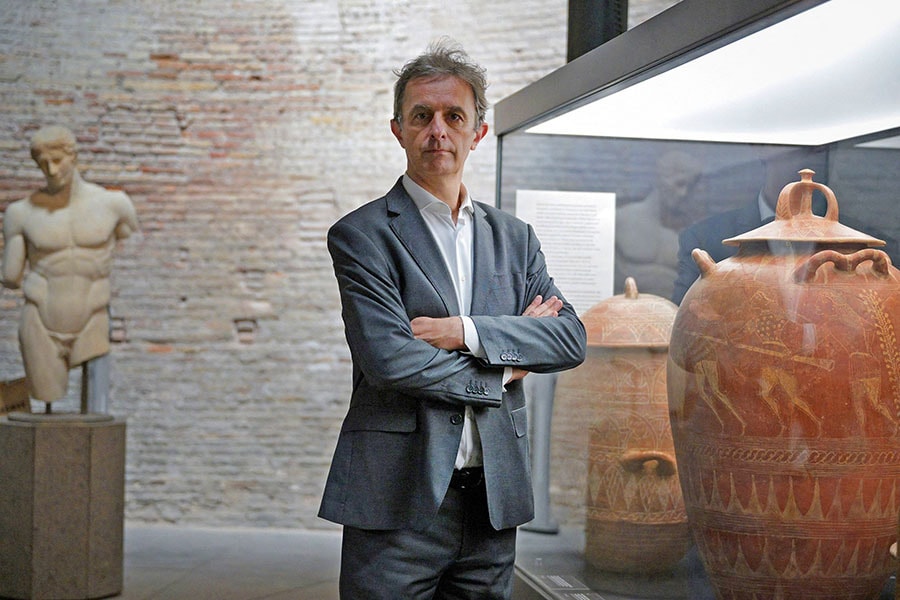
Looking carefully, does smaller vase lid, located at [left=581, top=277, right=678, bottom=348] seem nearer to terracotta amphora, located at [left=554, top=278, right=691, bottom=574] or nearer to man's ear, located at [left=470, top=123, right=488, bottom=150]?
terracotta amphora, located at [left=554, top=278, right=691, bottom=574]

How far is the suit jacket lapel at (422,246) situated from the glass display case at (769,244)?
1.99 feet

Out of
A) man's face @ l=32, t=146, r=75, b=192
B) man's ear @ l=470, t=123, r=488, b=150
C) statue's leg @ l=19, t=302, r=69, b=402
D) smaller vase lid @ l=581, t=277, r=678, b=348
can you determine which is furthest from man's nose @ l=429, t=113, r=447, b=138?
statue's leg @ l=19, t=302, r=69, b=402

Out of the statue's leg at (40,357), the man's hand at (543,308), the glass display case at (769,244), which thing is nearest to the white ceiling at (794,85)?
the glass display case at (769,244)

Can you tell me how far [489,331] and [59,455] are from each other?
9.29 ft

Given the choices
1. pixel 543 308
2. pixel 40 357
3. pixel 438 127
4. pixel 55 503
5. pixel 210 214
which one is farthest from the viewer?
pixel 210 214

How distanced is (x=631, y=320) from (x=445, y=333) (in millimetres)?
966

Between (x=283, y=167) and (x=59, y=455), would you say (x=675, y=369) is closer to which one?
(x=59, y=455)

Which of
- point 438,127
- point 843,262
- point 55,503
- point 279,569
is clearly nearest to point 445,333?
point 438,127

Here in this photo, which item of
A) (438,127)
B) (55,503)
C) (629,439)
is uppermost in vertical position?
(438,127)

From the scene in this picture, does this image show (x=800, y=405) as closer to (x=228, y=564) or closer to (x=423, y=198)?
(x=423, y=198)

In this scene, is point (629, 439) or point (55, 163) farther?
point (55, 163)

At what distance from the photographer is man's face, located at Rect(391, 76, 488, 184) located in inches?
89.7

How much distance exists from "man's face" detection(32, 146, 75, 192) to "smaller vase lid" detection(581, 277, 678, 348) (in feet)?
8.90

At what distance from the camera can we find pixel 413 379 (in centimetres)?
215
